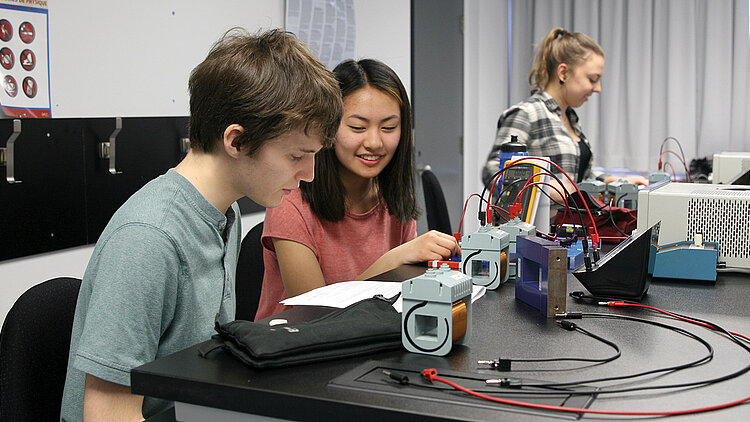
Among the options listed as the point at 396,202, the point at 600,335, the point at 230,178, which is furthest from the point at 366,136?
the point at 600,335

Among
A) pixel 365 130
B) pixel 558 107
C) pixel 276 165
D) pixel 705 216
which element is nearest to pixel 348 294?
pixel 276 165

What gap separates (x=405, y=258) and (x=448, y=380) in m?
0.82

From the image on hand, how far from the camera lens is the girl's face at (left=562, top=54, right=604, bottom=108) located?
130 inches

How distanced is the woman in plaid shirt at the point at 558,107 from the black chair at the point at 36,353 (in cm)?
206

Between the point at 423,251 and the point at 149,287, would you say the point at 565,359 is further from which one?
the point at 423,251

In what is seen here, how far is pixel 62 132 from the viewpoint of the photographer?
2.21 metres

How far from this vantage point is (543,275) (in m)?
1.21

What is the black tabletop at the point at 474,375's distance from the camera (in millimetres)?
821

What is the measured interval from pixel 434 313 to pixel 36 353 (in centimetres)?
66

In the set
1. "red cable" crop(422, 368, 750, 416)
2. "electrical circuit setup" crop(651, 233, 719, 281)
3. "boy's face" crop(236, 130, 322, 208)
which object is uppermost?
"boy's face" crop(236, 130, 322, 208)

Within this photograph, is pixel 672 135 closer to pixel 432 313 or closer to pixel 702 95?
pixel 702 95

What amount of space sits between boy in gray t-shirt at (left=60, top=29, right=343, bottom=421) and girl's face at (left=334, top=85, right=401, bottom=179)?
0.50 m

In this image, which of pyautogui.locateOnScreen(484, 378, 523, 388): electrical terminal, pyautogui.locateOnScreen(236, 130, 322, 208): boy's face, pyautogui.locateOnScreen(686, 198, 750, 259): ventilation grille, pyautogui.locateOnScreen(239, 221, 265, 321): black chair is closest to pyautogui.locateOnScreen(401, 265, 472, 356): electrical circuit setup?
pyautogui.locateOnScreen(484, 378, 523, 388): electrical terminal

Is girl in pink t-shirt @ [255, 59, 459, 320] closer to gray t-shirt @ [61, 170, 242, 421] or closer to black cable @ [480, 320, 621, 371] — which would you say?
gray t-shirt @ [61, 170, 242, 421]
